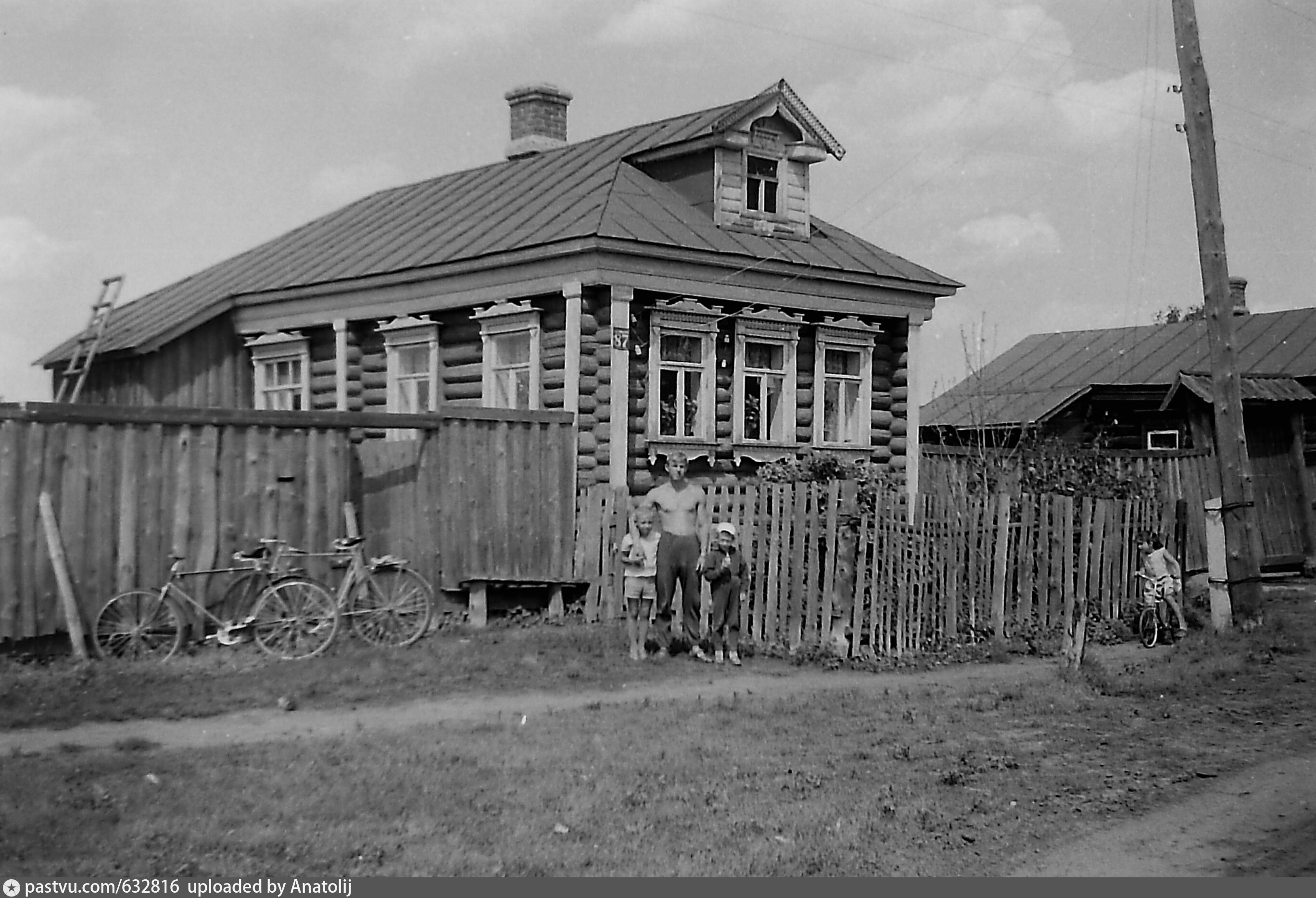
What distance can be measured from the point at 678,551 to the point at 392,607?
2693mm

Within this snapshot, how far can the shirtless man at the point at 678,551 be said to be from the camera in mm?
12773

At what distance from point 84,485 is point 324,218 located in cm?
1546

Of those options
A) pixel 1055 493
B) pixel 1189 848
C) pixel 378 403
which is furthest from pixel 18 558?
pixel 1055 493

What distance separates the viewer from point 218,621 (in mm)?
12055

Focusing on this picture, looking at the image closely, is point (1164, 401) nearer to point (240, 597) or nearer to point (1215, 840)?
point (240, 597)

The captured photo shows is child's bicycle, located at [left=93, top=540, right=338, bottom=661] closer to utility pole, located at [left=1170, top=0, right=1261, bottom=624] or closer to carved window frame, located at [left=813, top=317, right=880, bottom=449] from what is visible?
utility pole, located at [left=1170, top=0, right=1261, bottom=624]

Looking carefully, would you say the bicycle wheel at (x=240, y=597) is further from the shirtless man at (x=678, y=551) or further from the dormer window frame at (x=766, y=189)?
the dormer window frame at (x=766, y=189)

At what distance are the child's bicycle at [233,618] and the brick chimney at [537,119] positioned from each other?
42.2 ft

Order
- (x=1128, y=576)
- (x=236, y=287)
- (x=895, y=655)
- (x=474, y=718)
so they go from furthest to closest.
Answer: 1. (x=236, y=287)
2. (x=1128, y=576)
3. (x=895, y=655)
4. (x=474, y=718)

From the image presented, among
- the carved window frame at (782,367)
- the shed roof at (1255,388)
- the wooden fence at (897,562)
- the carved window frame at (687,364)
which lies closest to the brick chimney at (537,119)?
the carved window frame at (782,367)

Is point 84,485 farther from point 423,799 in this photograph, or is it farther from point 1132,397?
point 1132,397

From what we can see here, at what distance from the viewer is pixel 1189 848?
23.3ft

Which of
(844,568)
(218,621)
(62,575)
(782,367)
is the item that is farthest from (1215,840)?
(782,367)

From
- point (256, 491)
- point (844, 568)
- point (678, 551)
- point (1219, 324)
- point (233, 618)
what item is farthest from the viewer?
point (1219, 324)
